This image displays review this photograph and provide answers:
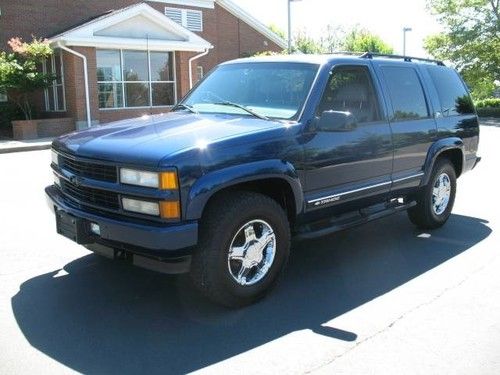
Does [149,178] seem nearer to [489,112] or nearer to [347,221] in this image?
[347,221]

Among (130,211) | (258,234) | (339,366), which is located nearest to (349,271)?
(258,234)

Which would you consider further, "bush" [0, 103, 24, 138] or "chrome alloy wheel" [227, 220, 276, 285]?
"bush" [0, 103, 24, 138]

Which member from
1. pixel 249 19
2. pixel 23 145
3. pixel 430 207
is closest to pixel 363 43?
pixel 249 19

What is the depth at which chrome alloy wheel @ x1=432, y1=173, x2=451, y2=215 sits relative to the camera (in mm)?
6844

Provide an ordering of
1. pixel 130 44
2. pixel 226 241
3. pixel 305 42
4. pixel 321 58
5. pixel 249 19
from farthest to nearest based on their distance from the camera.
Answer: pixel 305 42
pixel 249 19
pixel 130 44
pixel 321 58
pixel 226 241

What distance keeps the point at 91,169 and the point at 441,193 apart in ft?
14.3

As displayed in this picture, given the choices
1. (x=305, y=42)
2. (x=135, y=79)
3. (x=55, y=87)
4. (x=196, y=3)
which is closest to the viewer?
(x=55, y=87)

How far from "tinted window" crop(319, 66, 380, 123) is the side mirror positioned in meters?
0.18

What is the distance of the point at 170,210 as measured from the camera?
3.93m

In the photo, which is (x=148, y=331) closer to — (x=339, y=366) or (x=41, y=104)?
(x=339, y=366)

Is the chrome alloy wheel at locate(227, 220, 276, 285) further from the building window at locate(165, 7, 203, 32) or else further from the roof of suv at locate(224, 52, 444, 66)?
the building window at locate(165, 7, 203, 32)

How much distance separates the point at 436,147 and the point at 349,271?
2.04 metres

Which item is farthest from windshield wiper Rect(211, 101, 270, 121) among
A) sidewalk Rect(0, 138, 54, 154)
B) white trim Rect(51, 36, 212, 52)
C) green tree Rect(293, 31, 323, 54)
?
green tree Rect(293, 31, 323, 54)

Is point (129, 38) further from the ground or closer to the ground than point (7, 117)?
further from the ground
